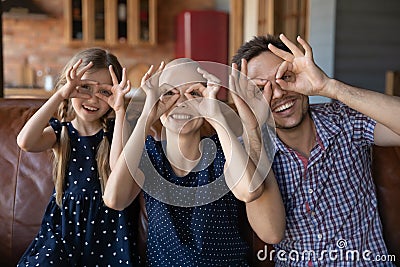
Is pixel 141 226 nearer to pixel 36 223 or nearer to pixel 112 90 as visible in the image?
pixel 36 223

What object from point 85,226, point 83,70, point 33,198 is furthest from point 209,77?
point 33,198

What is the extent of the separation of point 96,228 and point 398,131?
0.86 metres

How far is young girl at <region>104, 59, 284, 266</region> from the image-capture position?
4.05ft

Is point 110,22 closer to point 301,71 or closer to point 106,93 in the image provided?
point 106,93

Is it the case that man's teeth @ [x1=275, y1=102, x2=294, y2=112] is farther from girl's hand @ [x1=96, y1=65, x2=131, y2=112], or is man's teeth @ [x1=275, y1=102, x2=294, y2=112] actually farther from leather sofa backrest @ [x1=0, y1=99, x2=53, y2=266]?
leather sofa backrest @ [x1=0, y1=99, x2=53, y2=266]

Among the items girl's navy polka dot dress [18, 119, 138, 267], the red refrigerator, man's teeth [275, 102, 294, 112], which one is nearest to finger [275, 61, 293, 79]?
man's teeth [275, 102, 294, 112]

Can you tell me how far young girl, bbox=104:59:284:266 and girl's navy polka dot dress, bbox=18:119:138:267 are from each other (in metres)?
0.08

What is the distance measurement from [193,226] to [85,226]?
329mm

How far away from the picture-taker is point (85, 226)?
144 centimetres

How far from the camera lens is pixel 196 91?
1237mm

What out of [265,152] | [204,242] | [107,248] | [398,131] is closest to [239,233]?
[204,242]

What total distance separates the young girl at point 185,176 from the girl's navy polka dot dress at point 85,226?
0.08 meters

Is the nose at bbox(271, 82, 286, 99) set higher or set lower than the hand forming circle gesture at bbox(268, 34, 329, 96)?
lower

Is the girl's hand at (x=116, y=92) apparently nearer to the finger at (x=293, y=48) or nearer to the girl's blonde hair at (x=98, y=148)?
the girl's blonde hair at (x=98, y=148)
